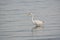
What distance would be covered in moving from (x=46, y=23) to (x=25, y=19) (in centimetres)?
59

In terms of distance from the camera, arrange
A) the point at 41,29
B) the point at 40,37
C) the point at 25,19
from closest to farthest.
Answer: the point at 40,37 → the point at 41,29 → the point at 25,19

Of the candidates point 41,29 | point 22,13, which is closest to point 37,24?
point 41,29

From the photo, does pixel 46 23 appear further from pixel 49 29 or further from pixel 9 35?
pixel 9 35

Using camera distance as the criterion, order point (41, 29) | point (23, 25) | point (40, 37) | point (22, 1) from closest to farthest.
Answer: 1. point (40, 37)
2. point (41, 29)
3. point (23, 25)
4. point (22, 1)

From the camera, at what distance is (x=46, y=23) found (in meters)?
4.64

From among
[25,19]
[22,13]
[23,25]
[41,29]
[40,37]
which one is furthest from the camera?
[22,13]

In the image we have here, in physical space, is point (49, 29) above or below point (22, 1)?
below

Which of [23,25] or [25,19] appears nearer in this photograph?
[23,25]

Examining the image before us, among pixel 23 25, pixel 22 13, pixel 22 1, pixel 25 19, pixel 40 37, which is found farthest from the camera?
pixel 22 1

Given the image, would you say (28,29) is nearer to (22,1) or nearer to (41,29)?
(41,29)

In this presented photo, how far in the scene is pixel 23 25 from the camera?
14.7 ft

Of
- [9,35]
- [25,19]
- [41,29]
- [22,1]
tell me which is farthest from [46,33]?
[22,1]

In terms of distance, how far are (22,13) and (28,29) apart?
56.3 inches

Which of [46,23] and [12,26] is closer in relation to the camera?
[12,26]
